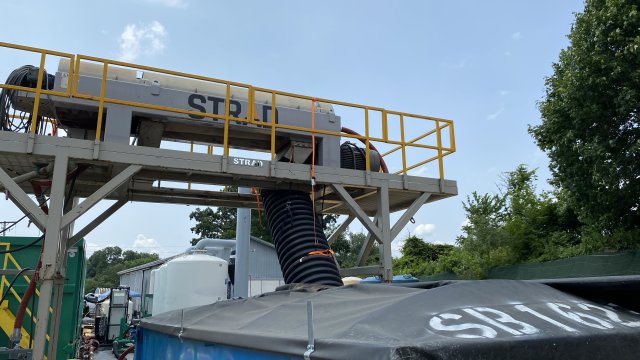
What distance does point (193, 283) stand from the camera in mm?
11922

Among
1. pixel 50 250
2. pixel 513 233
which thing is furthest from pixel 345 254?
pixel 50 250

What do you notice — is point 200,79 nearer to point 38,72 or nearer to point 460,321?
point 38,72

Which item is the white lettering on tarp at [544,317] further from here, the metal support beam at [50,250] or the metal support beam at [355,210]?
the metal support beam at [50,250]

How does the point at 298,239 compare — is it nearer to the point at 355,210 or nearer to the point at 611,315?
the point at 355,210

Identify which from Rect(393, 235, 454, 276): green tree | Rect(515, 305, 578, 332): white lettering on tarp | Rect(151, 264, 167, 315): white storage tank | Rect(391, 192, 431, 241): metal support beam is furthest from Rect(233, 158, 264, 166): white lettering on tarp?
Rect(393, 235, 454, 276): green tree

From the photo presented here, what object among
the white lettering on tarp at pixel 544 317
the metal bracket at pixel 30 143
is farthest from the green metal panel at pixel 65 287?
the white lettering on tarp at pixel 544 317

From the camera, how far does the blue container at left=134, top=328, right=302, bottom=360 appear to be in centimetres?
334

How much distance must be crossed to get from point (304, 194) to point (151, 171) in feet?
8.06

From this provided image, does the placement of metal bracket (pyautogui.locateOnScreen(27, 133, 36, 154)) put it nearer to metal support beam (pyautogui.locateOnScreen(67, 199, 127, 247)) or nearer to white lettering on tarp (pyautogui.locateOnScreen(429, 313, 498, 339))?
metal support beam (pyautogui.locateOnScreen(67, 199, 127, 247))

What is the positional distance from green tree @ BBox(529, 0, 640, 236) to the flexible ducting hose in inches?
391

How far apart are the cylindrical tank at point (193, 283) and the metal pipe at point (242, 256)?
1.11ft

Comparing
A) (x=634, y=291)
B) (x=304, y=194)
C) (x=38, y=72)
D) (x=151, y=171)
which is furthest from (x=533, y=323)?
(x=38, y=72)

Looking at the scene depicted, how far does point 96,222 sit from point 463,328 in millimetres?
6821

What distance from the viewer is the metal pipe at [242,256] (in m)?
12.1
